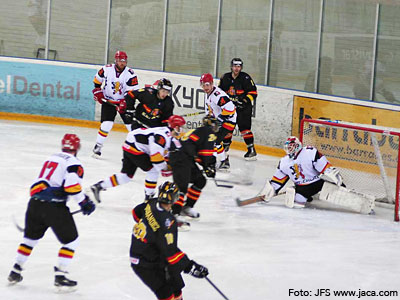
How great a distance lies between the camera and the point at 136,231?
4.62 meters

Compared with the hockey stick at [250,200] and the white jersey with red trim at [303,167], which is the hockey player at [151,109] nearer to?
the hockey stick at [250,200]

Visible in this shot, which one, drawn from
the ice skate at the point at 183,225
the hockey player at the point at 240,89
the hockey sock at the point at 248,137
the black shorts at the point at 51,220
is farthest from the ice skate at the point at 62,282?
the hockey sock at the point at 248,137

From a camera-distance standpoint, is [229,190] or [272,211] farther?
[229,190]

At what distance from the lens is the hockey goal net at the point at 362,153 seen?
7.83 meters

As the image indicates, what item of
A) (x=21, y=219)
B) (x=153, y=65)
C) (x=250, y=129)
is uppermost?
(x=153, y=65)

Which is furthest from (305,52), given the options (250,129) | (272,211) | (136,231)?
(136,231)

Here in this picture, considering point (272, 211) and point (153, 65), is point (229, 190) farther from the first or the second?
point (153, 65)

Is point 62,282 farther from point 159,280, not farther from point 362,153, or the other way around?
point 362,153

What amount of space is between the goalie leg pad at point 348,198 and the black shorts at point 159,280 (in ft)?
11.8

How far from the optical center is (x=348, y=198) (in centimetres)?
786

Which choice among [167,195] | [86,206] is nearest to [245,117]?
[86,206]

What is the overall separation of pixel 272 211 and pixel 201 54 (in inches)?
176

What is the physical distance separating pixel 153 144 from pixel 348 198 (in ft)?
7.24

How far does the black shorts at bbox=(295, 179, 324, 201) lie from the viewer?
800cm
